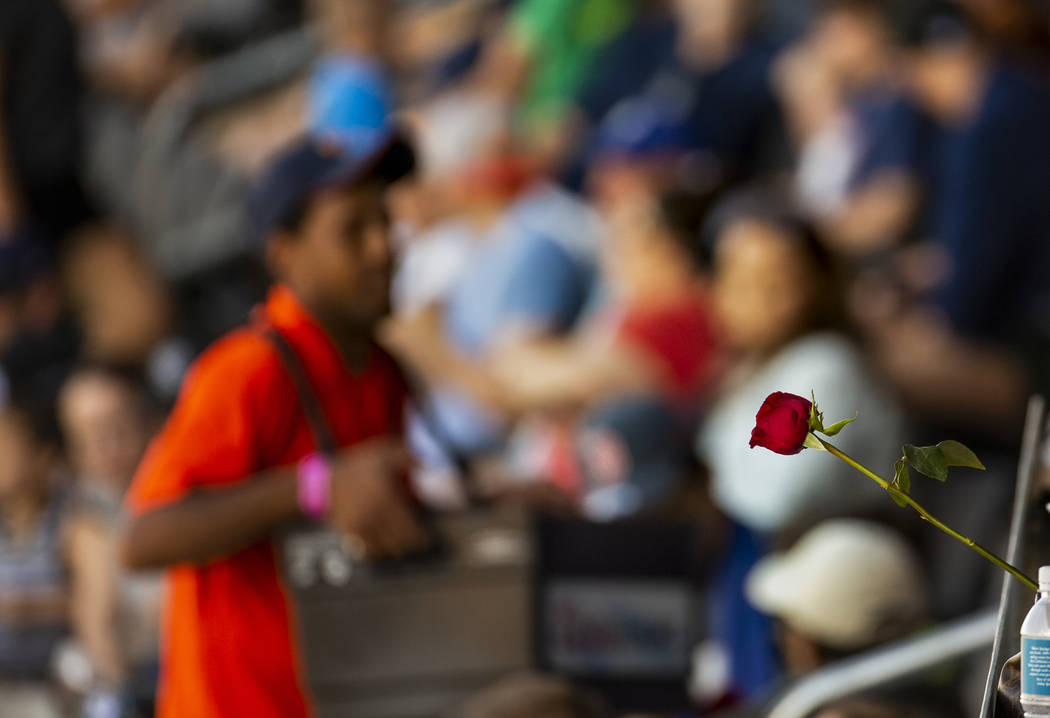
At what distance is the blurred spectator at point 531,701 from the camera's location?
2.97 m

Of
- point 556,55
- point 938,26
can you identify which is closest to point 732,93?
point 938,26

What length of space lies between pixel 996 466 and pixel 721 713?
1639mm

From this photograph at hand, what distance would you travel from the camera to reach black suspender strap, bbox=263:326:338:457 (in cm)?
294

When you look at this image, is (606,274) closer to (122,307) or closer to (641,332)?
(641,332)

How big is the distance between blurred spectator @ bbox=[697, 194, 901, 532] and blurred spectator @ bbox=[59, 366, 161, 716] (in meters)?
1.99

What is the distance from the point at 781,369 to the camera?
427 cm

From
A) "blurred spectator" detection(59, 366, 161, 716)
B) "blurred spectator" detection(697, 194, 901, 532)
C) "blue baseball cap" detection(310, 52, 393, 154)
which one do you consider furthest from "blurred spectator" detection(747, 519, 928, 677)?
"blue baseball cap" detection(310, 52, 393, 154)

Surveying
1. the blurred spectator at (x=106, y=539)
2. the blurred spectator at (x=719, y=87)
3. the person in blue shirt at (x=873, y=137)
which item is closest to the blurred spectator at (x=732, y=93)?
the blurred spectator at (x=719, y=87)

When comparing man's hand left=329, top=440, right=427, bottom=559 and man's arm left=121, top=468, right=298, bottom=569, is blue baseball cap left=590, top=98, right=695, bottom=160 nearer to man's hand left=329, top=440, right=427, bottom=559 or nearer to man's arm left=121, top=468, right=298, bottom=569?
man's hand left=329, top=440, right=427, bottom=559

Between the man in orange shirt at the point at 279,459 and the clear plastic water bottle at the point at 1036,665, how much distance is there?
1.63 metres

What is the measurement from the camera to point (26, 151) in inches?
313

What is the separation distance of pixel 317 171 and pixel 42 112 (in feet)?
17.8

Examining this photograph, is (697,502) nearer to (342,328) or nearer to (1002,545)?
(1002,545)

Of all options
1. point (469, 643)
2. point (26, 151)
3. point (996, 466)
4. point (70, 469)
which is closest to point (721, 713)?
point (469, 643)
